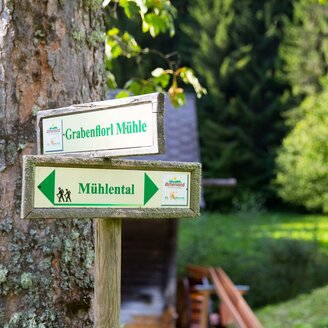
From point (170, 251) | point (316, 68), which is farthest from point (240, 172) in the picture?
point (170, 251)

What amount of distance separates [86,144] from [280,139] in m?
24.7

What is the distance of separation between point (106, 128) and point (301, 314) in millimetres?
7065

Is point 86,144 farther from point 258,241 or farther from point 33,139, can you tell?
point 258,241

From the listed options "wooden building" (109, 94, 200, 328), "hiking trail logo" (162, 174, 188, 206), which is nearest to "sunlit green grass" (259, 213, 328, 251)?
"wooden building" (109, 94, 200, 328)

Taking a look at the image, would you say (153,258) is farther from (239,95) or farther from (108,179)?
(239,95)

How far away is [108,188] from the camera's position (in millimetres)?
2254

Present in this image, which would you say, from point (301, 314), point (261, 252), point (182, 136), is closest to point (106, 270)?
point (301, 314)

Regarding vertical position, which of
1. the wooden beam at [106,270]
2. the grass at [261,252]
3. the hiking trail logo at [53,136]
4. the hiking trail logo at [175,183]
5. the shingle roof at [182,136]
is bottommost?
the grass at [261,252]

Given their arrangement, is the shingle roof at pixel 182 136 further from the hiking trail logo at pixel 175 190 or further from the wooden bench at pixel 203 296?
the hiking trail logo at pixel 175 190

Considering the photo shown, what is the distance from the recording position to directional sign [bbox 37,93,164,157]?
2154mm

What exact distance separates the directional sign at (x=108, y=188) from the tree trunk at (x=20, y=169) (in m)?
0.43

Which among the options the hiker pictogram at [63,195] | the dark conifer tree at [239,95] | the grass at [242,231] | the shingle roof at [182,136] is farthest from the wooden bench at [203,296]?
the dark conifer tree at [239,95]

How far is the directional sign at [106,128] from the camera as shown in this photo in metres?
2.15

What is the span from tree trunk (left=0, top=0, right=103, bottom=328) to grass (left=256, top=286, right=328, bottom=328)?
549cm
